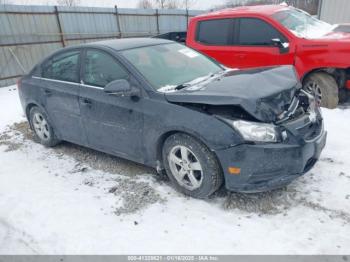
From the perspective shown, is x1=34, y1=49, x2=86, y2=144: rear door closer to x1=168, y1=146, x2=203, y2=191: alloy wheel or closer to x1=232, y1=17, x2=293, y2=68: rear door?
x1=168, y1=146, x2=203, y2=191: alloy wheel

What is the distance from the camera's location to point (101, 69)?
3.82m

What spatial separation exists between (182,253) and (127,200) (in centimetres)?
100

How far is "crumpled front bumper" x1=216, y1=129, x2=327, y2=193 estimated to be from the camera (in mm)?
2773

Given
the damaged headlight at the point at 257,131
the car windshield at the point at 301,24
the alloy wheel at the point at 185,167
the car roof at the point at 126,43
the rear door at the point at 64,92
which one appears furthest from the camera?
the car windshield at the point at 301,24

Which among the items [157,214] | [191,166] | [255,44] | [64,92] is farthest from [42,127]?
[255,44]

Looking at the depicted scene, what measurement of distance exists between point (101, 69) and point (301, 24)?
13.4ft

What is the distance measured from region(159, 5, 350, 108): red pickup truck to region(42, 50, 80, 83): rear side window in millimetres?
3078

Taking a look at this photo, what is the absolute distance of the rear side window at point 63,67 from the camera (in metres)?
4.14

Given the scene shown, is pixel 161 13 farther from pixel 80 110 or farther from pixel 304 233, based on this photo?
pixel 304 233

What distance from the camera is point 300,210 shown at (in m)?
2.95

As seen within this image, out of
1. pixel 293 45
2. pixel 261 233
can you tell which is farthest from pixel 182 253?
pixel 293 45

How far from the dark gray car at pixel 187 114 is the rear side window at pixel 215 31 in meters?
2.22

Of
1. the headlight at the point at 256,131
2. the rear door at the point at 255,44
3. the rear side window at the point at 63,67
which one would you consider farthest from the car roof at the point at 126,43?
the rear door at the point at 255,44

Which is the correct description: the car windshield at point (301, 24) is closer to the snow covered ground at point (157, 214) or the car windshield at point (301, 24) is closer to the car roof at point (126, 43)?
the snow covered ground at point (157, 214)
